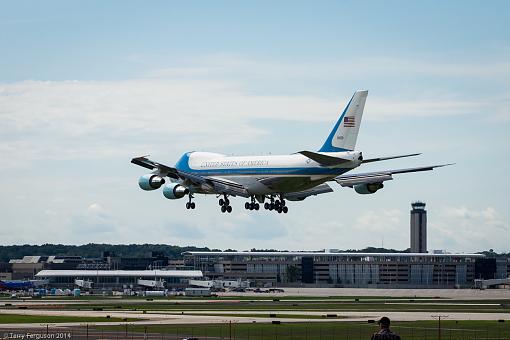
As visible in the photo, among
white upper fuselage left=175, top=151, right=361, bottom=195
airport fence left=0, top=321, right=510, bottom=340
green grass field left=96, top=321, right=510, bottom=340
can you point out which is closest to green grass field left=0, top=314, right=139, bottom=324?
airport fence left=0, top=321, right=510, bottom=340

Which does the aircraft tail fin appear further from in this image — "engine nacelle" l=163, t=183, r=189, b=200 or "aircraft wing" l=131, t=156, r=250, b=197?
"engine nacelle" l=163, t=183, r=189, b=200

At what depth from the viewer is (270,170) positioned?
11431 centimetres

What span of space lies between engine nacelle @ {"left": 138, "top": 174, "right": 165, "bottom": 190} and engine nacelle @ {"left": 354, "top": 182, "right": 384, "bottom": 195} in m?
22.1

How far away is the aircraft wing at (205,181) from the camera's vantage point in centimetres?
11738

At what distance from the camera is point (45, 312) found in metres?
Answer: 135

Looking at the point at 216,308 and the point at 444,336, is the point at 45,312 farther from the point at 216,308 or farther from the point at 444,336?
the point at 444,336

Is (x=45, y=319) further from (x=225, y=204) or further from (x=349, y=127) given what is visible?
(x=349, y=127)

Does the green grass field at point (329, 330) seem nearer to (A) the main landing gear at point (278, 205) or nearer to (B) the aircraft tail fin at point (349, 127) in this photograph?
(A) the main landing gear at point (278, 205)

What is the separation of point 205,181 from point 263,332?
27.0 m

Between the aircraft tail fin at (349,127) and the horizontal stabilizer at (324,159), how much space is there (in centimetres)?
205

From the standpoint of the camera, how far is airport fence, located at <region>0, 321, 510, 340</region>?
90.5 m

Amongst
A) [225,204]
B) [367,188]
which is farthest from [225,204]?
[367,188]

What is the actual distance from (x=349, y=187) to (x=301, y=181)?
384 inches

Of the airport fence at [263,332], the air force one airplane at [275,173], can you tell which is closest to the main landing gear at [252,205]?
the air force one airplane at [275,173]
